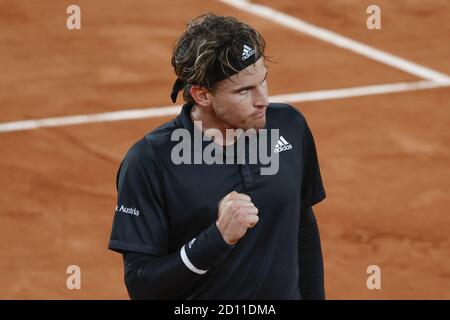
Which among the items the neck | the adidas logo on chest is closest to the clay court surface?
the adidas logo on chest

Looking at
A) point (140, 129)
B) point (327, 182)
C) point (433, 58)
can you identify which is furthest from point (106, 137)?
point (433, 58)

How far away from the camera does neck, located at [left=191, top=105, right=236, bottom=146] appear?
4.65 metres

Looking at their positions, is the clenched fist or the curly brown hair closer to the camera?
the clenched fist

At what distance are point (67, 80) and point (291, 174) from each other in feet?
17.1

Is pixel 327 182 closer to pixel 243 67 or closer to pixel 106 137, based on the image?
pixel 106 137

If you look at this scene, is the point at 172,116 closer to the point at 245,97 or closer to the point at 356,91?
the point at 356,91

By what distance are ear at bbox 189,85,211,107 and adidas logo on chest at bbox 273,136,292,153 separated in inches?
12.7

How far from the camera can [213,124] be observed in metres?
4.67

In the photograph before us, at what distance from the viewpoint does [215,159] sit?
463cm

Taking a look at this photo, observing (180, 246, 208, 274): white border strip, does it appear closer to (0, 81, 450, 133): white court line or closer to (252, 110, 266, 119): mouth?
(252, 110, 266, 119): mouth

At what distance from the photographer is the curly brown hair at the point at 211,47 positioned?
452cm

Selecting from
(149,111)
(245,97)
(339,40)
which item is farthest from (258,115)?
(339,40)

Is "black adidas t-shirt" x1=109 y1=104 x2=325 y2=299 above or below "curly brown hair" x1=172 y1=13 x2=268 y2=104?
below

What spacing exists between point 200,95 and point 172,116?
4535 mm
